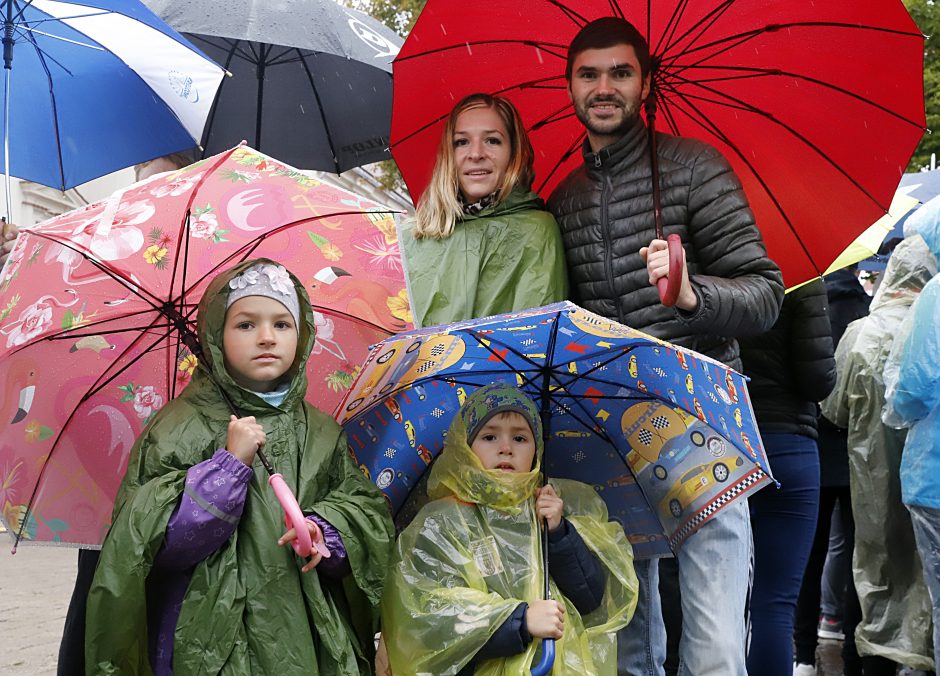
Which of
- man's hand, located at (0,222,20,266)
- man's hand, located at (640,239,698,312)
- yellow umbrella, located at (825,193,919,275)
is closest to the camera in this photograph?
man's hand, located at (640,239,698,312)

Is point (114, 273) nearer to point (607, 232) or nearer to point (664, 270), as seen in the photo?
point (607, 232)

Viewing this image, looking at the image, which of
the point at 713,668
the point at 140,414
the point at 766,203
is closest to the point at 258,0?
the point at 140,414

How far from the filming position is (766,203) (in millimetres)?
4258

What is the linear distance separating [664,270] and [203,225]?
59.3 inches

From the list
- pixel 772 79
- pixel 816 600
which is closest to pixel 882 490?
pixel 816 600

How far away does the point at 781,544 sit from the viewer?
4.72m

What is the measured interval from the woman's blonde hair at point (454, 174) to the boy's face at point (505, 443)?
680mm

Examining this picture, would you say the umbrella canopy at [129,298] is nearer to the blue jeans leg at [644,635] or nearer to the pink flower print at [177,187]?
the pink flower print at [177,187]

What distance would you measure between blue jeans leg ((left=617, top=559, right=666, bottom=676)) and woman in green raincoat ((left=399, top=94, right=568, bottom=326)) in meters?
1.04

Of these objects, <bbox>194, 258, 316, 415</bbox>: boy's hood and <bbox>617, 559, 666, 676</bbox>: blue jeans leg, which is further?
<bbox>617, 559, 666, 676</bbox>: blue jeans leg

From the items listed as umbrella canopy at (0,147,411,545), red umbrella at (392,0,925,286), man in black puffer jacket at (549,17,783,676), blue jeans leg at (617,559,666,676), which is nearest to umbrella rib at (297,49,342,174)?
red umbrella at (392,0,925,286)

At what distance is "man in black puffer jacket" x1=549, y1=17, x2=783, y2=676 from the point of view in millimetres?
3750

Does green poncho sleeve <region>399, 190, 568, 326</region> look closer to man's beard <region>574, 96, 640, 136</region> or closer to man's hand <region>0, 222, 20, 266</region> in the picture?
man's beard <region>574, 96, 640, 136</region>

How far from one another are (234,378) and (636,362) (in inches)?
49.3
